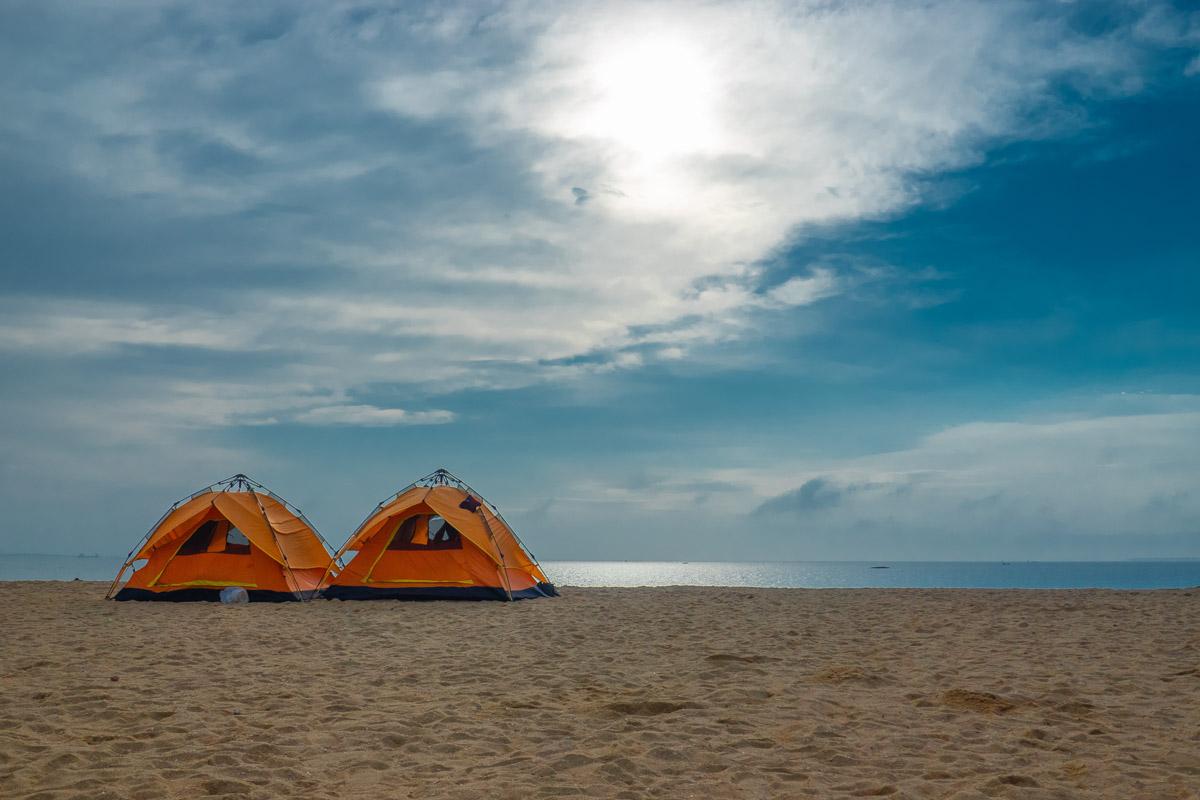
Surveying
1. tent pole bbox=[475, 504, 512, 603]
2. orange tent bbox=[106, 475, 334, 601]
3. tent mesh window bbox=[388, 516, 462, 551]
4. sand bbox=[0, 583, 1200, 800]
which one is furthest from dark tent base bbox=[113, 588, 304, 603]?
tent pole bbox=[475, 504, 512, 603]

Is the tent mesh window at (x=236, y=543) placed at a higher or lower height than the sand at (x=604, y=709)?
higher

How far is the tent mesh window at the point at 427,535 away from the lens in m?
17.0

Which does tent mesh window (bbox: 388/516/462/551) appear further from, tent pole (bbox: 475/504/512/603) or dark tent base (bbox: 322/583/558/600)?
dark tent base (bbox: 322/583/558/600)

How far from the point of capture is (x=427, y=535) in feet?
56.3

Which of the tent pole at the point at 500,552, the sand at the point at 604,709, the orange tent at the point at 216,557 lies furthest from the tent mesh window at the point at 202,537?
the tent pole at the point at 500,552

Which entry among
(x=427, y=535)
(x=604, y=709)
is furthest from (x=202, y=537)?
(x=604, y=709)

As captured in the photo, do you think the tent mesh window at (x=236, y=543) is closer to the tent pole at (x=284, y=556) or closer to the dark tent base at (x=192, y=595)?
the tent pole at (x=284, y=556)

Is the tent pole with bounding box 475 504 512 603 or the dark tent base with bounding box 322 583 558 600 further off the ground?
the tent pole with bounding box 475 504 512 603

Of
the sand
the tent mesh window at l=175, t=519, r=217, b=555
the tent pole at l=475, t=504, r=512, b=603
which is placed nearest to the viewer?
the sand

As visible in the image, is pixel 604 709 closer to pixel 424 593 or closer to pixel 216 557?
pixel 424 593

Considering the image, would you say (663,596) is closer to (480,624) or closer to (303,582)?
(480,624)

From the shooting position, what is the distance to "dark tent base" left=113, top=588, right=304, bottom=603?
53.7ft

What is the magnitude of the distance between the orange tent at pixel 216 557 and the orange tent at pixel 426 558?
1.01 m

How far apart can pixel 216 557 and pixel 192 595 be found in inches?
33.4
